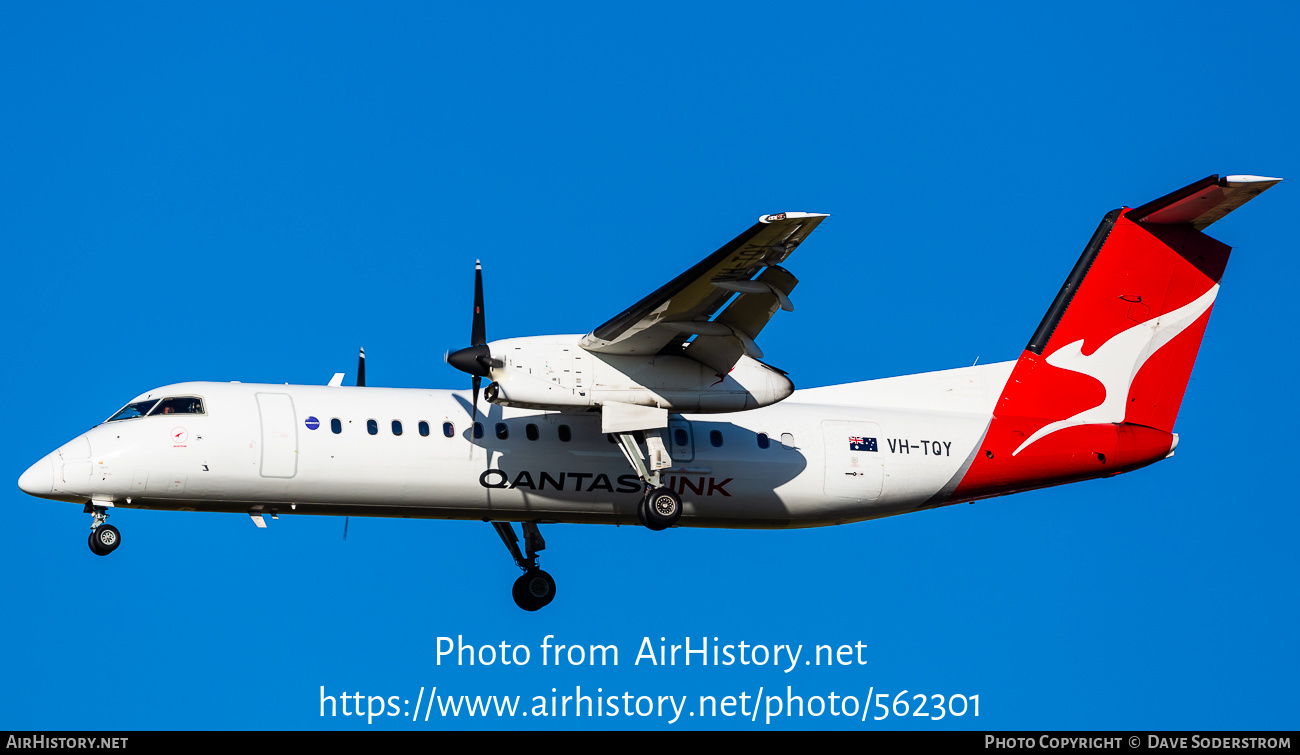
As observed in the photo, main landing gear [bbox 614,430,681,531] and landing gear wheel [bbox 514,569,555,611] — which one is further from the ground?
main landing gear [bbox 614,430,681,531]

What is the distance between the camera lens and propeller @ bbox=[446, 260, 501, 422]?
1656 centimetres

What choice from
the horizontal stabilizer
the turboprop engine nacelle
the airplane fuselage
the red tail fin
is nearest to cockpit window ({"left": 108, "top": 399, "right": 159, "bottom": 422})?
the airplane fuselage

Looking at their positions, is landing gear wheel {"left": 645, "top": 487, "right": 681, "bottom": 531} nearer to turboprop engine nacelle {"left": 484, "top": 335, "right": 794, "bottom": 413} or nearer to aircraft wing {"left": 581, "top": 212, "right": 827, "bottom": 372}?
turboprop engine nacelle {"left": 484, "top": 335, "right": 794, "bottom": 413}

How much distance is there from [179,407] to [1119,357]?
1261cm

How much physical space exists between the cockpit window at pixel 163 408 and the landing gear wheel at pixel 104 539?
1.31m

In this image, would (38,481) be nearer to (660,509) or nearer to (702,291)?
(660,509)

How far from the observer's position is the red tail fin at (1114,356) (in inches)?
762

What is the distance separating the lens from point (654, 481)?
1755 centimetres

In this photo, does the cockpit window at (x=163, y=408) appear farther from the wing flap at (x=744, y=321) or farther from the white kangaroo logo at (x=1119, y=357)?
the white kangaroo logo at (x=1119, y=357)

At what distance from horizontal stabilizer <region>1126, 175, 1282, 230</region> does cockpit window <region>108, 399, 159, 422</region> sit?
44.2 feet

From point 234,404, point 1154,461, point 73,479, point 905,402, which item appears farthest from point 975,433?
Result: point 73,479

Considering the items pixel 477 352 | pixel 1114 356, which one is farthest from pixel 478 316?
pixel 1114 356
